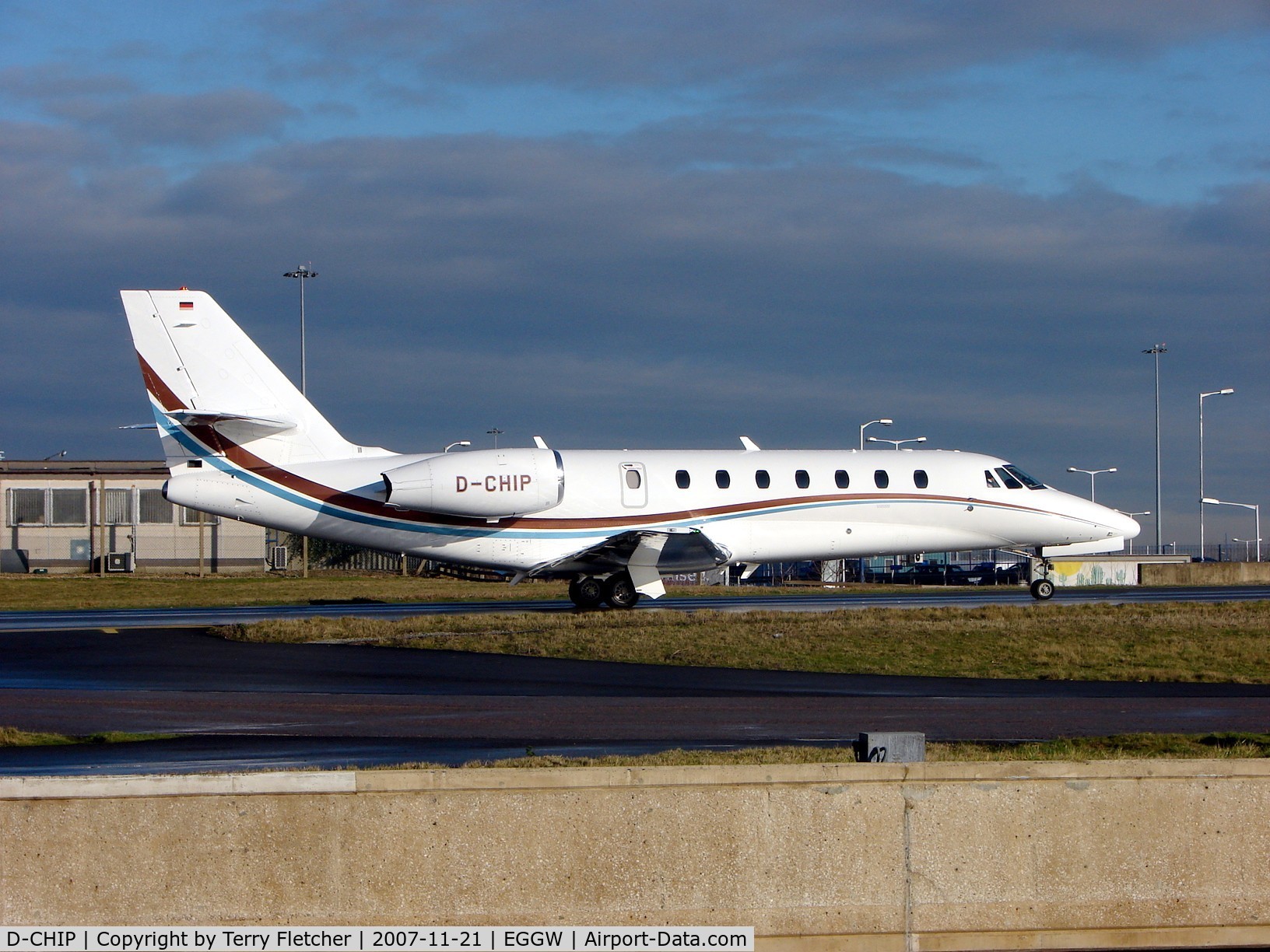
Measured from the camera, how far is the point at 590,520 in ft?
90.1

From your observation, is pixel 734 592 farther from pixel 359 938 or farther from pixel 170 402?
pixel 359 938

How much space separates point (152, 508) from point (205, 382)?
4100 cm

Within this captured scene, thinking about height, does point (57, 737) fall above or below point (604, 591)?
below

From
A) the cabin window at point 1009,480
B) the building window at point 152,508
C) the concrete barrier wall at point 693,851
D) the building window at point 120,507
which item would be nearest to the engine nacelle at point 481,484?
the cabin window at point 1009,480

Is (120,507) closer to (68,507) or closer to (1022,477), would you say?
(68,507)

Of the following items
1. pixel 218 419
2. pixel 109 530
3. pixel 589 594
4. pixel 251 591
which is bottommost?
pixel 251 591

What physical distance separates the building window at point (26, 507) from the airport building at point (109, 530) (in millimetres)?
36

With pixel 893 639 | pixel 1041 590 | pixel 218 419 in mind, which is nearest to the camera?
pixel 893 639

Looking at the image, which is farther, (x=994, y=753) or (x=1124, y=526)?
(x=1124, y=526)

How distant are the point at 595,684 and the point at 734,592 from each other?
21.4 meters

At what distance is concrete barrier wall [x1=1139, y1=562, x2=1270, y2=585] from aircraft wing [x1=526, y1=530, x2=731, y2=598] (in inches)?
1052

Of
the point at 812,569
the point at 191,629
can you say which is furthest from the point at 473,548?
the point at 812,569

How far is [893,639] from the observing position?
21438mm

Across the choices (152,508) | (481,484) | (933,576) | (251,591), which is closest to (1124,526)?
(481,484)
